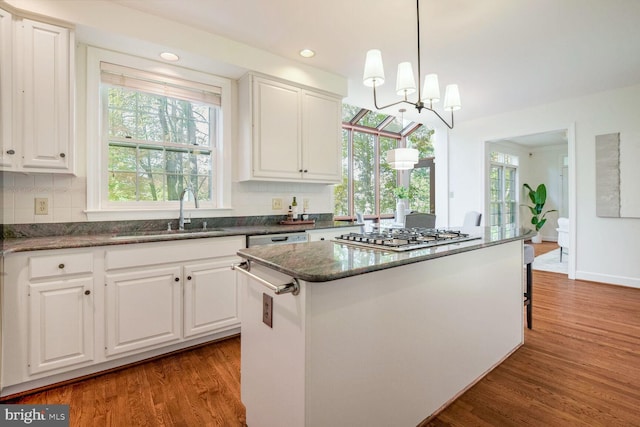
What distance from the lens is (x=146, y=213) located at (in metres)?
2.68

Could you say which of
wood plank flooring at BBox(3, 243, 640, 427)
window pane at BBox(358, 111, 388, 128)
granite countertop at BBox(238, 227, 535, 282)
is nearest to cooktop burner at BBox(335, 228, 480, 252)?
granite countertop at BBox(238, 227, 535, 282)

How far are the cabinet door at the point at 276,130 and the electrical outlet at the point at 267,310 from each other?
1838mm

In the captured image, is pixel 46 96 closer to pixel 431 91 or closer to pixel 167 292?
pixel 167 292

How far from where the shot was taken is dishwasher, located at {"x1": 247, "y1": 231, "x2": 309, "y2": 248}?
264 cm

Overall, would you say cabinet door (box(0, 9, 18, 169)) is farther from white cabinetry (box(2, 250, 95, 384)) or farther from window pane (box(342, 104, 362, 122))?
window pane (box(342, 104, 362, 122))

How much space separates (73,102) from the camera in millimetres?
2188

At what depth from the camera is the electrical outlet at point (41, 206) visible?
7.36 feet

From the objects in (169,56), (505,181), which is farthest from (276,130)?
(505,181)

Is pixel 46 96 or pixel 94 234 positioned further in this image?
pixel 94 234

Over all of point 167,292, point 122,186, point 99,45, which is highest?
point 99,45

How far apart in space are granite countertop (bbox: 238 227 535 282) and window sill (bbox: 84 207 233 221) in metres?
1.56

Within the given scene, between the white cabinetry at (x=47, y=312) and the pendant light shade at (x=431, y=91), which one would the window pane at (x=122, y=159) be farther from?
the pendant light shade at (x=431, y=91)

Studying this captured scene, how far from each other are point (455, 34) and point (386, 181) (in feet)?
13.2

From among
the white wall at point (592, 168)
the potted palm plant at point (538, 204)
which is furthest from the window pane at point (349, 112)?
the potted palm plant at point (538, 204)
